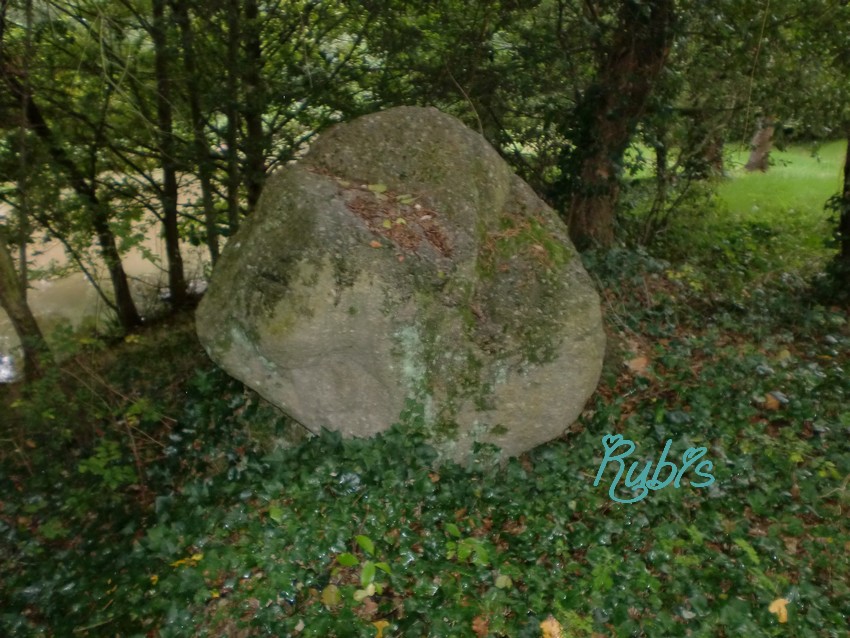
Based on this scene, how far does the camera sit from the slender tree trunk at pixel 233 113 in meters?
6.16

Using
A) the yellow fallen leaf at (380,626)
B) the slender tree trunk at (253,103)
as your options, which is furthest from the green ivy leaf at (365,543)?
the slender tree trunk at (253,103)

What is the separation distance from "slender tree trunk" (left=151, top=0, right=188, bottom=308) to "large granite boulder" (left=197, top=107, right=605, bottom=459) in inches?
93.8

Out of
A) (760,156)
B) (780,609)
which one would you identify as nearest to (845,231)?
(780,609)

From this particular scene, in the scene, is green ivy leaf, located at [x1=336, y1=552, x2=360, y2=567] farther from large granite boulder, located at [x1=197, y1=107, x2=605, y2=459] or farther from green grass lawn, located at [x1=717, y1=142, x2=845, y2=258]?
green grass lawn, located at [x1=717, y1=142, x2=845, y2=258]

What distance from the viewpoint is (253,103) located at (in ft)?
21.0

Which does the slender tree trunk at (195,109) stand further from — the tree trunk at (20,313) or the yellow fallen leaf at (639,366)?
the yellow fallen leaf at (639,366)

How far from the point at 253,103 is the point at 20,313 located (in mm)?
3035

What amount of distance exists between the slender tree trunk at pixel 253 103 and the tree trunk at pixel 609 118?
11.0 ft

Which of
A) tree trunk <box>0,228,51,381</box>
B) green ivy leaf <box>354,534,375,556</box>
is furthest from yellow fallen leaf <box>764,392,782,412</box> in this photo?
tree trunk <box>0,228,51,381</box>

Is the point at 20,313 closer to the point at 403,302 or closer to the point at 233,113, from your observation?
the point at 233,113

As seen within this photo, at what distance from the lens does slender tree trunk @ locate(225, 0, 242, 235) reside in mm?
6156

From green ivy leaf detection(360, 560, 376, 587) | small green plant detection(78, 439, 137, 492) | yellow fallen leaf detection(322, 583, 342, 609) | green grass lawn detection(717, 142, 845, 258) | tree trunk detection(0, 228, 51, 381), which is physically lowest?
yellow fallen leaf detection(322, 583, 342, 609)

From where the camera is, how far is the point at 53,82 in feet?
22.2

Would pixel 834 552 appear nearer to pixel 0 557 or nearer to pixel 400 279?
pixel 400 279
